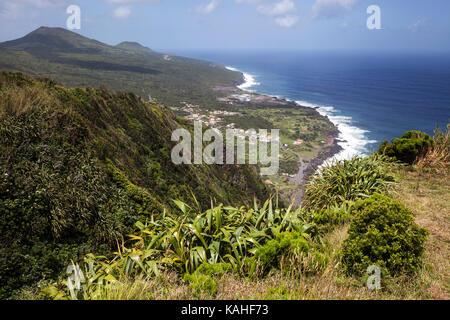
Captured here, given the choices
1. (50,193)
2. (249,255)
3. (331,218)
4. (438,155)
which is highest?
(438,155)

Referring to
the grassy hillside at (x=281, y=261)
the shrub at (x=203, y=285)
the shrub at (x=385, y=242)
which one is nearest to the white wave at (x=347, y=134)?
the grassy hillside at (x=281, y=261)

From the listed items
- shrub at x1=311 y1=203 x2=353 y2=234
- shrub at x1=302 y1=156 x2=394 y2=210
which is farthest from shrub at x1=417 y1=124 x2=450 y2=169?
shrub at x1=311 y1=203 x2=353 y2=234

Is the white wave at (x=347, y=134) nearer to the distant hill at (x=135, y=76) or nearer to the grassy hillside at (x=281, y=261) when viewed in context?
the grassy hillside at (x=281, y=261)

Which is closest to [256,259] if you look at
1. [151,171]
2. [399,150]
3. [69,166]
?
[69,166]

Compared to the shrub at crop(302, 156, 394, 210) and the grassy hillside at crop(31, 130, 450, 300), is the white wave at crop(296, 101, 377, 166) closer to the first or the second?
the shrub at crop(302, 156, 394, 210)

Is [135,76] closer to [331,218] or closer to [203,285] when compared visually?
[331,218]

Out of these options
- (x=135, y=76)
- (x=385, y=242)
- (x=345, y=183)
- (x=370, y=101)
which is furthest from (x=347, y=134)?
(x=135, y=76)
